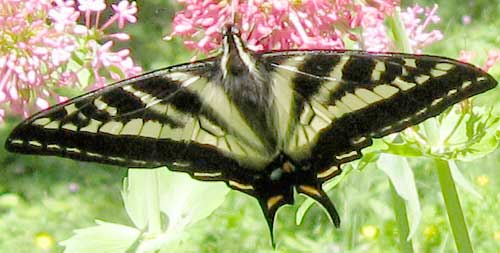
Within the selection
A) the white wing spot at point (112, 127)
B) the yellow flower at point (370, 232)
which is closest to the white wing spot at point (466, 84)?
the white wing spot at point (112, 127)

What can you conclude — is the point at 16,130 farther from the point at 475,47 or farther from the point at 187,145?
the point at 475,47

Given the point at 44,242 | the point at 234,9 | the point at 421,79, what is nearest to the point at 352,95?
the point at 421,79

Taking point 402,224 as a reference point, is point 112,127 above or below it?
above

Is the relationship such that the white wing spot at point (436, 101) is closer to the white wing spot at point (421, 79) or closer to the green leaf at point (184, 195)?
the white wing spot at point (421, 79)

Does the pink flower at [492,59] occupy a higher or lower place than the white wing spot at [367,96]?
lower

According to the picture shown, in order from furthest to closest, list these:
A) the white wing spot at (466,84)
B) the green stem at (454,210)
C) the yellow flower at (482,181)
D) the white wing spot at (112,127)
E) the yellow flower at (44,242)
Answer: the yellow flower at (44,242) → the yellow flower at (482,181) → the green stem at (454,210) → the white wing spot at (112,127) → the white wing spot at (466,84)

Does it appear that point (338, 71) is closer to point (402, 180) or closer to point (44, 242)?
point (402, 180)

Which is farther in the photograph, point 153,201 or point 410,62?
point 153,201

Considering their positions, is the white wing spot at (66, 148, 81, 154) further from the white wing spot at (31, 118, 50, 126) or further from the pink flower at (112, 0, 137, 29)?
the pink flower at (112, 0, 137, 29)
